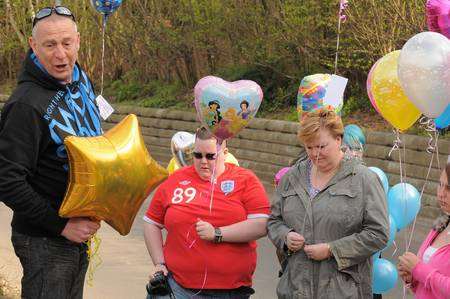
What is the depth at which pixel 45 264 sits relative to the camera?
4133 millimetres

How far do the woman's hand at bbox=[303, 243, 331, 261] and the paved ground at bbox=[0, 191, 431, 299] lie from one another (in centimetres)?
310

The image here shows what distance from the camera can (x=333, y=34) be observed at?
14.0 meters

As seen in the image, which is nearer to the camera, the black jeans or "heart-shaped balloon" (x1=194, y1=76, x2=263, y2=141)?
the black jeans

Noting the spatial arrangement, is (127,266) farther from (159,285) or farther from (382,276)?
(159,285)

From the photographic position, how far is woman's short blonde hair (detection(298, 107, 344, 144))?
4.24 metres

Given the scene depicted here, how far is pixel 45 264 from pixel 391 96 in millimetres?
2390

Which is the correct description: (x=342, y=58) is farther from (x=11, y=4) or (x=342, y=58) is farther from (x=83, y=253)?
(x=11, y=4)

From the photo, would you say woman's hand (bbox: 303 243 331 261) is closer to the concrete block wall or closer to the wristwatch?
the wristwatch

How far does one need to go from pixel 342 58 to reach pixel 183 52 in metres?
5.39

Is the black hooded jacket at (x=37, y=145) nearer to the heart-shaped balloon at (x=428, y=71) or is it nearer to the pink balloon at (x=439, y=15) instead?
the heart-shaped balloon at (x=428, y=71)

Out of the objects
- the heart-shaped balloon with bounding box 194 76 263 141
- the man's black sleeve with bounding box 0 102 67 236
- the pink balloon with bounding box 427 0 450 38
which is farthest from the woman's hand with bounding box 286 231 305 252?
the pink balloon with bounding box 427 0 450 38

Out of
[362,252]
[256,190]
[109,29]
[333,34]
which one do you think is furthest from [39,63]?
[109,29]

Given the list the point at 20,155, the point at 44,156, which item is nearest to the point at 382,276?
the point at 44,156

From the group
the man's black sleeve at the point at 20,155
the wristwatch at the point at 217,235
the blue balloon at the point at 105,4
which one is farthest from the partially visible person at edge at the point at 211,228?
the blue balloon at the point at 105,4
